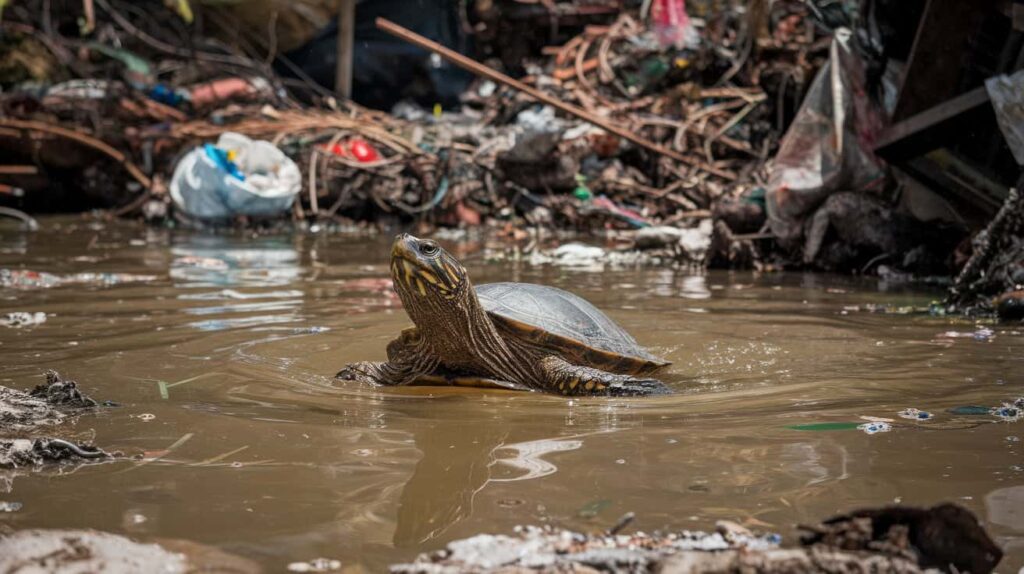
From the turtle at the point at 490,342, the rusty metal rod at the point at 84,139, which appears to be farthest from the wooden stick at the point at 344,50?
the turtle at the point at 490,342

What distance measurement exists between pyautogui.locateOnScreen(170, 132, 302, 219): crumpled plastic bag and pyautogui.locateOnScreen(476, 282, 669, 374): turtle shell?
695 cm

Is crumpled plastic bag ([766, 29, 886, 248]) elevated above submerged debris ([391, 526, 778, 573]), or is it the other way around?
crumpled plastic bag ([766, 29, 886, 248])

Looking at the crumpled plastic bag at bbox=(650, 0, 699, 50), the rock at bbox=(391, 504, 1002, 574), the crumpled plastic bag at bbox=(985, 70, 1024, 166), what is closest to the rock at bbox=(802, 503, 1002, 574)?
the rock at bbox=(391, 504, 1002, 574)

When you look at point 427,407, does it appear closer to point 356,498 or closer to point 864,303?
point 356,498

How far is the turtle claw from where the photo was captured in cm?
399

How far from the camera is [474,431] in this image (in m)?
3.28

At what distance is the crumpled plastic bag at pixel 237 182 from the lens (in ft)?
36.3

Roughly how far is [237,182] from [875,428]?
29.2 ft

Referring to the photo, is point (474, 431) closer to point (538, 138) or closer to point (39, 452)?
point (39, 452)

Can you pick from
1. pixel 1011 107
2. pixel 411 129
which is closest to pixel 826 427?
pixel 1011 107

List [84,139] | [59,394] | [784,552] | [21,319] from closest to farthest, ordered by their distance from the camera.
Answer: [784,552] → [59,394] → [21,319] → [84,139]

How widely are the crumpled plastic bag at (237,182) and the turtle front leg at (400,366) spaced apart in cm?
709

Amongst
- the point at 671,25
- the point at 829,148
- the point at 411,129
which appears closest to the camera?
the point at 829,148

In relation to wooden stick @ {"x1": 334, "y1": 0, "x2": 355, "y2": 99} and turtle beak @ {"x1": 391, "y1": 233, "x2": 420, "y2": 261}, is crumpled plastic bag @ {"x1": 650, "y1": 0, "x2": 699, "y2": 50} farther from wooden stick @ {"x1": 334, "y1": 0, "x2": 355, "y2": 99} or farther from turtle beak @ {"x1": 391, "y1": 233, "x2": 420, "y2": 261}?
turtle beak @ {"x1": 391, "y1": 233, "x2": 420, "y2": 261}
